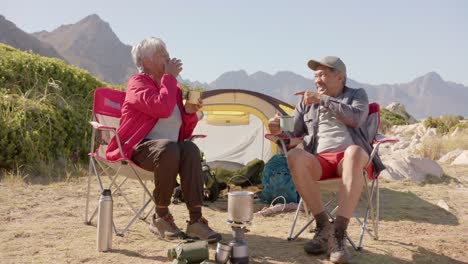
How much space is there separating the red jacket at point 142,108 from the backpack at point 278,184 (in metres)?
1.45

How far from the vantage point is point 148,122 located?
10.3ft

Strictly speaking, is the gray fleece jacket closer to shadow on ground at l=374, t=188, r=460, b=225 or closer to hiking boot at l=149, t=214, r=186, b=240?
hiking boot at l=149, t=214, r=186, b=240

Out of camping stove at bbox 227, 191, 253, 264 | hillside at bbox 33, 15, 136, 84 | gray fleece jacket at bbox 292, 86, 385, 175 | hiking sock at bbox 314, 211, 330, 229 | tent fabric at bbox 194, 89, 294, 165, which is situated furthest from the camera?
hillside at bbox 33, 15, 136, 84

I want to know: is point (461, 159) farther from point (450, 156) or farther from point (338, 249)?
point (338, 249)

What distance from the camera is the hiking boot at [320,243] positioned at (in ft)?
9.08

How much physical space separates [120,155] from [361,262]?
60.1 inches

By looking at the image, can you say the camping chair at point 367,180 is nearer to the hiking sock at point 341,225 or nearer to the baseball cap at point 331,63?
the hiking sock at point 341,225

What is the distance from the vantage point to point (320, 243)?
109 inches

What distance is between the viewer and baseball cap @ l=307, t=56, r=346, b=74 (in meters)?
3.08

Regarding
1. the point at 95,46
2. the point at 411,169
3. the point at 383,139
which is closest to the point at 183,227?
the point at 383,139

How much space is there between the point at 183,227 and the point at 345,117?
137cm

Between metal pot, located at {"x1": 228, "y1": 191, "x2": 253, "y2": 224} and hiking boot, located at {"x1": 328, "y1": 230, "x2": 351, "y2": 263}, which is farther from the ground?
metal pot, located at {"x1": 228, "y1": 191, "x2": 253, "y2": 224}

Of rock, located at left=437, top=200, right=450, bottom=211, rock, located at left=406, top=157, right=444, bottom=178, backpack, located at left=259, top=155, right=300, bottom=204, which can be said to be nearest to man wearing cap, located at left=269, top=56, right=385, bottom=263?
backpack, located at left=259, top=155, right=300, bottom=204

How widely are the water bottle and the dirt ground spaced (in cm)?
6
